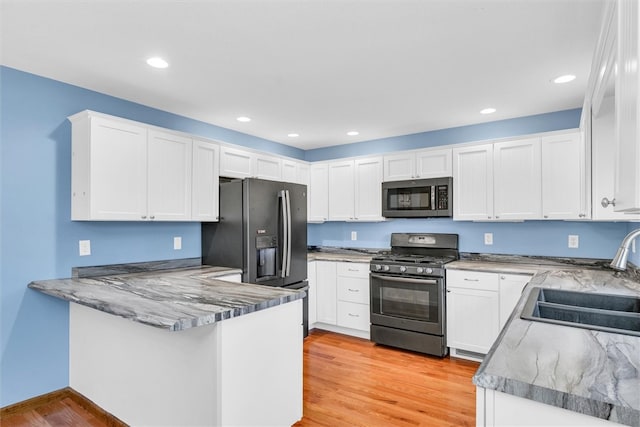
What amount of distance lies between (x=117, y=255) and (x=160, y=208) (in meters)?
0.56

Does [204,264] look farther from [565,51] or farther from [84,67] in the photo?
[565,51]

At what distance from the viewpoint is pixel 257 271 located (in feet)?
11.4

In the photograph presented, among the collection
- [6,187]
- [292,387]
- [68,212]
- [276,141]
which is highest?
[276,141]

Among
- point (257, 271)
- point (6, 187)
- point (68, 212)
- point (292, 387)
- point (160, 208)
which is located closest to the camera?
point (292, 387)

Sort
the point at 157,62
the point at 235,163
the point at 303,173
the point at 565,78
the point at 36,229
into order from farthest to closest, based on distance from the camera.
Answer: the point at 303,173 < the point at 235,163 < the point at 565,78 < the point at 36,229 < the point at 157,62

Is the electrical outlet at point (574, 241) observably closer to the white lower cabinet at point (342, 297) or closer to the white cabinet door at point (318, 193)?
the white lower cabinet at point (342, 297)

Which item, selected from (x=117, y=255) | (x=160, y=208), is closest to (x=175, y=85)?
(x=160, y=208)

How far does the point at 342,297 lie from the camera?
431cm

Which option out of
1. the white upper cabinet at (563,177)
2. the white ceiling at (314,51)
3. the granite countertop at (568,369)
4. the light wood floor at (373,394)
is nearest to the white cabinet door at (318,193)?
the white ceiling at (314,51)

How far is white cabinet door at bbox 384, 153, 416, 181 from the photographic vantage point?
414 centimetres

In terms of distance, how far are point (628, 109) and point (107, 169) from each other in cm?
303

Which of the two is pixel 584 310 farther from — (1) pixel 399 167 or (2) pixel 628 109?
(1) pixel 399 167

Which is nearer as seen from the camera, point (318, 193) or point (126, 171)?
point (126, 171)

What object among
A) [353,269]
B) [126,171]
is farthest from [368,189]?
[126,171]
